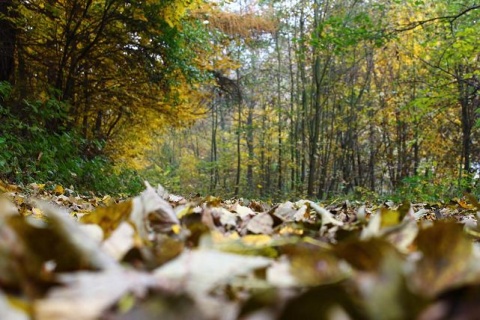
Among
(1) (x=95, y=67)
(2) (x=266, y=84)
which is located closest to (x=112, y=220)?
(1) (x=95, y=67)

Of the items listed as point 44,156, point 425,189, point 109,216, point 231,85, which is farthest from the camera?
point 231,85

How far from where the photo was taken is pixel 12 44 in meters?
6.79

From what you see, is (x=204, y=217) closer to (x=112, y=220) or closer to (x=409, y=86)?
(x=112, y=220)

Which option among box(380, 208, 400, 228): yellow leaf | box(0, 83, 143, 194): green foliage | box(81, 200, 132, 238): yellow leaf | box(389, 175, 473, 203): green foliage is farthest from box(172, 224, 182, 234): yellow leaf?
box(389, 175, 473, 203): green foliage

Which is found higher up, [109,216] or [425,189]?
[109,216]

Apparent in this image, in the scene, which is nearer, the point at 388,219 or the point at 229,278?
the point at 229,278

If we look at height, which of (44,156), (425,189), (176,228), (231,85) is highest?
(176,228)

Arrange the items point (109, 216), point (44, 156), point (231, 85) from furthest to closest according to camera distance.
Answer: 1. point (231, 85)
2. point (44, 156)
3. point (109, 216)

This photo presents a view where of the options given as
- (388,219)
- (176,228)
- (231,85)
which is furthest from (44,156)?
(231,85)

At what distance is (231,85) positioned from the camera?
38.3 feet

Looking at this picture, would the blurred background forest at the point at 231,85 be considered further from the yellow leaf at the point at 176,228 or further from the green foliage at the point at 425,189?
the yellow leaf at the point at 176,228

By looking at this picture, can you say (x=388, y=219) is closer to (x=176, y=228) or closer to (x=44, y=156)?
(x=176, y=228)

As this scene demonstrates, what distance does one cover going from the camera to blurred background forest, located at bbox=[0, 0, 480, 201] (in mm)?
6484

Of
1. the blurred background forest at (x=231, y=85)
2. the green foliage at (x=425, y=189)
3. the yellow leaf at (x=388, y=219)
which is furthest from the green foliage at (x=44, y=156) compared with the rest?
the green foliage at (x=425, y=189)
